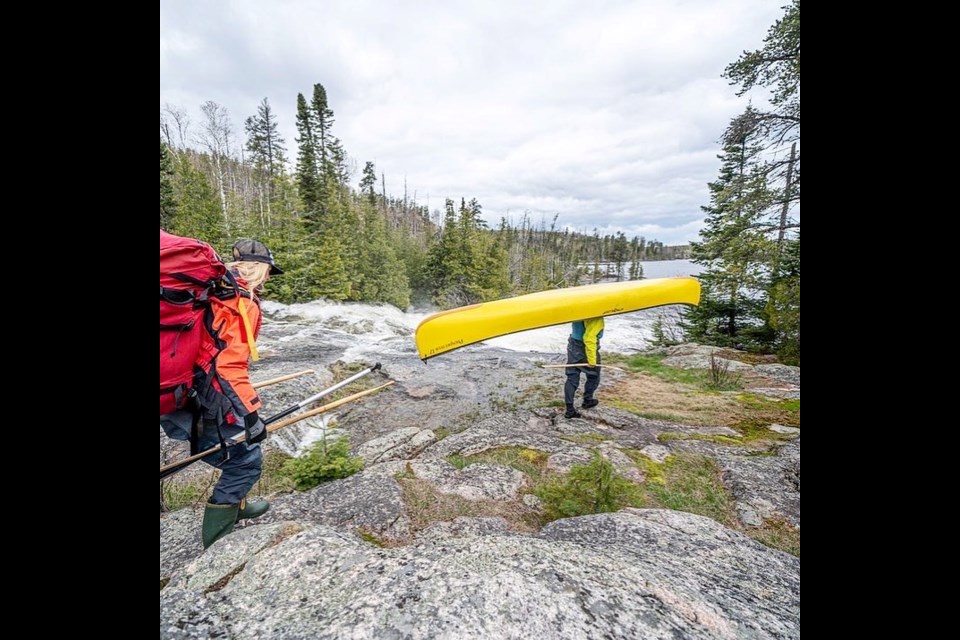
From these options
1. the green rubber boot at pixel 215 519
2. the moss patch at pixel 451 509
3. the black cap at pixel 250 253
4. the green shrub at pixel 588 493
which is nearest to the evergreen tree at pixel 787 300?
the green shrub at pixel 588 493

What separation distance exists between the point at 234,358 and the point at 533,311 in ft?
13.7

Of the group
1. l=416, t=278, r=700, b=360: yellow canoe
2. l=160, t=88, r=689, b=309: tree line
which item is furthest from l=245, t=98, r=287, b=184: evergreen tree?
l=416, t=278, r=700, b=360: yellow canoe

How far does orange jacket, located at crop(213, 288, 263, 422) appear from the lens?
6.73ft

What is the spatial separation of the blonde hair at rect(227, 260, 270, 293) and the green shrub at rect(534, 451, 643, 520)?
3.26m

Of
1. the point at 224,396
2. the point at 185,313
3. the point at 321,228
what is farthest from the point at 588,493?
the point at 321,228

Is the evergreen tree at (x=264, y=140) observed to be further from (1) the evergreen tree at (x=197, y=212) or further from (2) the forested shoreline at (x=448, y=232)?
(1) the evergreen tree at (x=197, y=212)

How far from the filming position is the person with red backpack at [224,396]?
78.6 inches

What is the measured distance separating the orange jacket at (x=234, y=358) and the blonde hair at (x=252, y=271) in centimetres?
30

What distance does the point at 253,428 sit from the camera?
2201 millimetres
